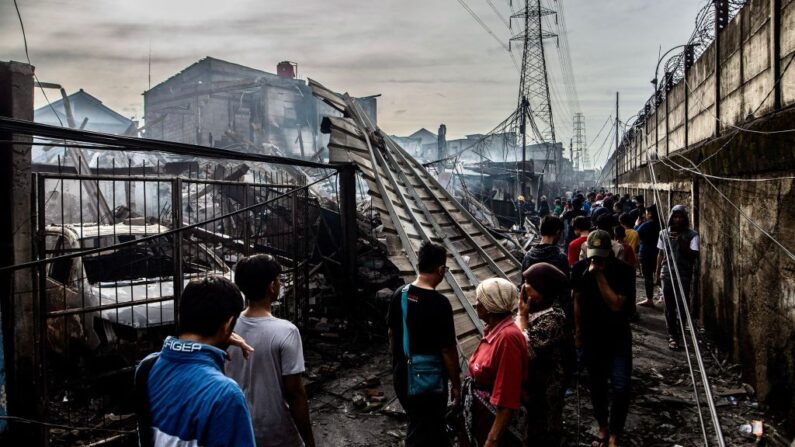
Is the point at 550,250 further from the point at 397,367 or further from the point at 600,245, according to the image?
the point at 397,367

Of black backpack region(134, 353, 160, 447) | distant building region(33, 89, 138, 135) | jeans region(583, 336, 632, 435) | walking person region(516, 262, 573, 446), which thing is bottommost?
jeans region(583, 336, 632, 435)

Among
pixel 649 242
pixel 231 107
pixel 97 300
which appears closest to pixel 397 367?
pixel 97 300

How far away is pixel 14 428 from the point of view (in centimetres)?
372

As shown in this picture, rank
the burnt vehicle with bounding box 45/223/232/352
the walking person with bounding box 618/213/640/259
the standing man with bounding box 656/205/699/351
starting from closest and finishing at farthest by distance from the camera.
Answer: the burnt vehicle with bounding box 45/223/232/352
the standing man with bounding box 656/205/699/351
the walking person with bounding box 618/213/640/259

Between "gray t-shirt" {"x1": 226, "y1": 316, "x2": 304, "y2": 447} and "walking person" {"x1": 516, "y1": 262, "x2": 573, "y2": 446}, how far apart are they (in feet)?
4.29

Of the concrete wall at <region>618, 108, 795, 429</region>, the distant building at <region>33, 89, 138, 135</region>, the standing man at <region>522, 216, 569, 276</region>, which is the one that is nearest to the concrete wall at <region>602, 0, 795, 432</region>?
the concrete wall at <region>618, 108, 795, 429</region>

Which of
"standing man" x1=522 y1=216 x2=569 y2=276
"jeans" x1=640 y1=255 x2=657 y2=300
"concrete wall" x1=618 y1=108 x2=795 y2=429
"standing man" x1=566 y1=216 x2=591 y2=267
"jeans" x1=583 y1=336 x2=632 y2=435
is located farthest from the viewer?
"jeans" x1=640 y1=255 x2=657 y2=300

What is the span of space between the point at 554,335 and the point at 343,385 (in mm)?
3550

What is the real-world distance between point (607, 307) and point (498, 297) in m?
1.63

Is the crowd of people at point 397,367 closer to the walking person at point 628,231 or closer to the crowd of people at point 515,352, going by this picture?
the crowd of people at point 515,352

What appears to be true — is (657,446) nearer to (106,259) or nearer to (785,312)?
(785,312)

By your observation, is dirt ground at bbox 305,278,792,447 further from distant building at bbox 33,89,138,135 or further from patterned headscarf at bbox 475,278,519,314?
distant building at bbox 33,89,138,135

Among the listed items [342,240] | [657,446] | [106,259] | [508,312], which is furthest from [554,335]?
[106,259]

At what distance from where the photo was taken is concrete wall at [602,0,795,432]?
423cm
